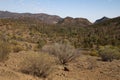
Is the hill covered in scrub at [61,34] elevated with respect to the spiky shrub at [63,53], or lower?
lower

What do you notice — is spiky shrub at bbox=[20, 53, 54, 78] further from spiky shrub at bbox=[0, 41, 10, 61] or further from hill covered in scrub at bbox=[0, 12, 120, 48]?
hill covered in scrub at bbox=[0, 12, 120, 48]

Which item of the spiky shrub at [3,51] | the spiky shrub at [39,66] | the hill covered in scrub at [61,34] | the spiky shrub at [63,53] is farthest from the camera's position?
the hill covered in scrub at [61,34]

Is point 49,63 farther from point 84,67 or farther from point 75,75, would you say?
point 84,67

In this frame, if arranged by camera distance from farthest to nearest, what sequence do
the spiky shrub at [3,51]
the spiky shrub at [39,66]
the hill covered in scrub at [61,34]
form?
the hill covered in scrub at [61,34]
the spiky shrub at [3,51]
the spiky shrub at [39,66]

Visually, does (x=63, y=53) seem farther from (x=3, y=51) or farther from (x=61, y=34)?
(x=61, y=34)

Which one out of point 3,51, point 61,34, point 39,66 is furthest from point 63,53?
point 61,34

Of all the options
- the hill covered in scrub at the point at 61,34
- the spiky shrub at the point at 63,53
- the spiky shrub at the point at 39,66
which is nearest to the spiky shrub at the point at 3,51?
the spiky shrub at the point at 39,66

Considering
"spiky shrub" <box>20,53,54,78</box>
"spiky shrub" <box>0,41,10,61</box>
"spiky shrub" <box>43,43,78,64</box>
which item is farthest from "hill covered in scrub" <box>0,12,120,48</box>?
"spiky shrub" <box>20,53,54,78</box>

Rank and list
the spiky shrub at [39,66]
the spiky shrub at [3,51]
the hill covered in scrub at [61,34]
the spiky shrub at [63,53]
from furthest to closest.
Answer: the hill covered in scrub at [61,34]
the spiky shrub at [63,53]
the spiky shrub at [3,51]
the spiky shrub at [39,66]

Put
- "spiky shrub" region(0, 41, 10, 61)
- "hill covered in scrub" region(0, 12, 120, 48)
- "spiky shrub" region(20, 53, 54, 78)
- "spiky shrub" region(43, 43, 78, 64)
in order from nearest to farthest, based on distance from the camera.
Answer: "spiky shrub" region(20, 53, 54, 78) < "spiky shrub" region(0, 41, 10, 61) < "spiky shrub" region(43, 43, 78, 64) < "hill covered in scrub" region(0, 12, 120, 48)

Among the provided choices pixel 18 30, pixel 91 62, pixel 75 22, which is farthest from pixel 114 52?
pixel 75 22

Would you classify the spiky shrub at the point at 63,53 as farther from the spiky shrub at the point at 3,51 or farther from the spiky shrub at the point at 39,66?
the spiky shrub at the point at 39,66

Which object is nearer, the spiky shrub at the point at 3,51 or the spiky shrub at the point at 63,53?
the spiky shrub at the point at 3,51

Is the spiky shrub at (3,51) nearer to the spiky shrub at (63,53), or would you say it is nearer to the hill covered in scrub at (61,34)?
the spiky shrub at (63,53)
